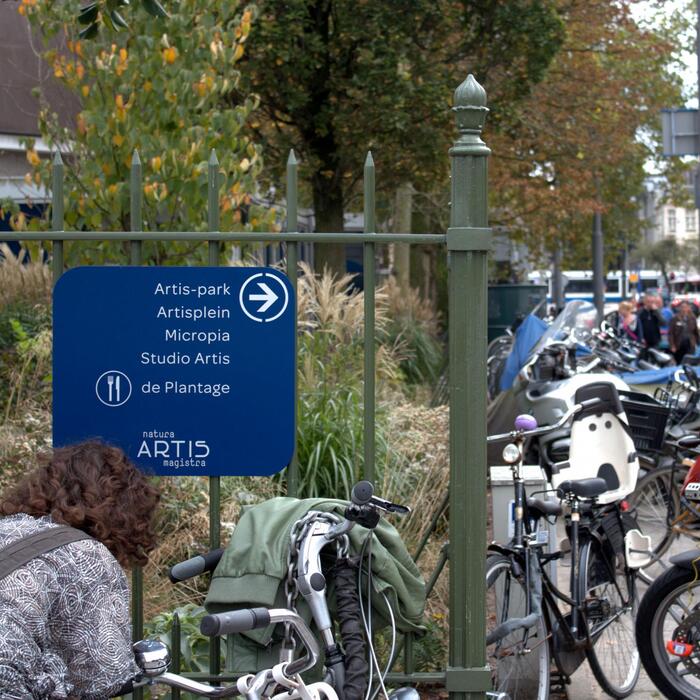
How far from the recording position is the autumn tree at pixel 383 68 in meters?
15.3

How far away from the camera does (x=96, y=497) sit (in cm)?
286

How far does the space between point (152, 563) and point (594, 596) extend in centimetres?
207

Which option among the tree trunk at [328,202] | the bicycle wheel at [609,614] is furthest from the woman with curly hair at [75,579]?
the tree trunk at [328,202]

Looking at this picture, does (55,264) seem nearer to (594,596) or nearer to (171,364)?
(171,364)

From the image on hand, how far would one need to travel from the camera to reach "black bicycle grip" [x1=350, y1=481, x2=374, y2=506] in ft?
10.4

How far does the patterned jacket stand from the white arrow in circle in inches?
44.1

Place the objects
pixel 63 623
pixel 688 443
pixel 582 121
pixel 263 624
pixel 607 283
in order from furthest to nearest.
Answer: pixel 607 283 < pixel 582 121 < pixel 688 443 < pixel 263 624 < pixel 63 623

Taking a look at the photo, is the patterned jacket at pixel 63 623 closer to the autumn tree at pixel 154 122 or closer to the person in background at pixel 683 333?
the autumn tree at pixel 154 122

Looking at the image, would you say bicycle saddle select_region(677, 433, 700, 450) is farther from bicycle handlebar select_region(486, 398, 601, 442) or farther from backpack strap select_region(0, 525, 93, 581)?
backpack strap select_region(0, 525, 93, 581)

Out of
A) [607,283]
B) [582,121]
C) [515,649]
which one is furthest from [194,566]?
[607,283]

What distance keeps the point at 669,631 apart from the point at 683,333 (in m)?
16.9

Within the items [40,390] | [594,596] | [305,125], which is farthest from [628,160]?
[594,596]

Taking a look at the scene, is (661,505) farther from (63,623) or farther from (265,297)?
(63,623)

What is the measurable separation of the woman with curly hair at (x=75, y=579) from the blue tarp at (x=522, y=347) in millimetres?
8673
